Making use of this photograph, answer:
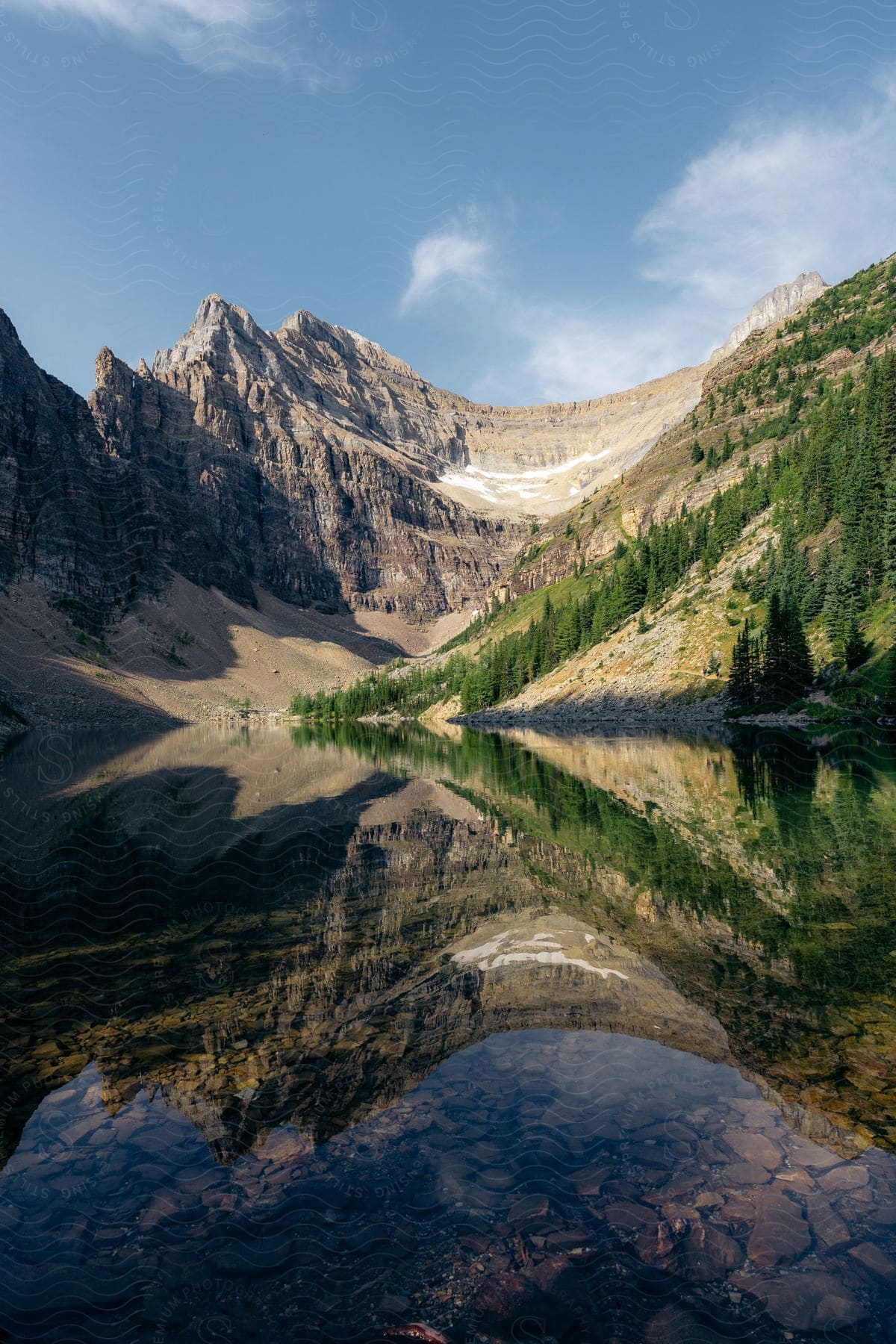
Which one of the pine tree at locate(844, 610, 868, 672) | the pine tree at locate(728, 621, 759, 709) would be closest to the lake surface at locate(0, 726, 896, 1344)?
the pine tree at locate(844, 610, 868, 672)

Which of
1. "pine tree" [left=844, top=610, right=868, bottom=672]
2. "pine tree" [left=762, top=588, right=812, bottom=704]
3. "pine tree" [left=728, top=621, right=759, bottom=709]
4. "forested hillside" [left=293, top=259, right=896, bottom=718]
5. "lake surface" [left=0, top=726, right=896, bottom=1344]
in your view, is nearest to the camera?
"lake surface" [left=0, top=726, right=896, bottom=1344]

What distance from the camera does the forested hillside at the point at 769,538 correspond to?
6384 centimetres

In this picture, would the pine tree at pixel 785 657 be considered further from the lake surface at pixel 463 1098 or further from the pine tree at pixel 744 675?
the lake surface at pixel 463 1098

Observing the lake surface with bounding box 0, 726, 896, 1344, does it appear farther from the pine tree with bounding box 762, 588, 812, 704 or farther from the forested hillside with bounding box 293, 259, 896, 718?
the pine tree with bounding box 762, 588, 812, 704

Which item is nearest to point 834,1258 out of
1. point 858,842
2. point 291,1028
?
point 291,1028

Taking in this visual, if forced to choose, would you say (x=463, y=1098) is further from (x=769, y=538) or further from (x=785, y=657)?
(x=769, y=538)

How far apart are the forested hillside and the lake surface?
4683cm

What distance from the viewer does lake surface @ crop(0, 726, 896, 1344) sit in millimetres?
5477

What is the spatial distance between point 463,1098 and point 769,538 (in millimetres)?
92858

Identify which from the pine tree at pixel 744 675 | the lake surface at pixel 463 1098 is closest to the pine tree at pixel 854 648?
the pine tree at pixel 744 675

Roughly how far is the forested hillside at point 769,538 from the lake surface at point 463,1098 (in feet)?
154

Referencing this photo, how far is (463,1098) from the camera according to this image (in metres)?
8.29

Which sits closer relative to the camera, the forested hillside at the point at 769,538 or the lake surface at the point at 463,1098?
the lake surface at the point at 463,1098

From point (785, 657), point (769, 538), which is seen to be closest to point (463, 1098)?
point (785, 657)
